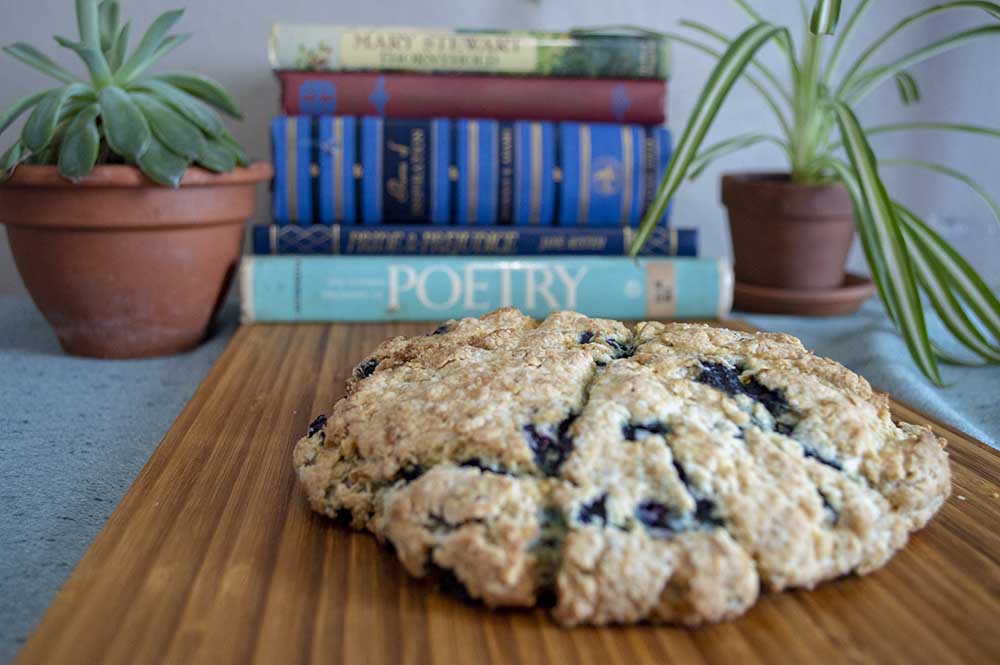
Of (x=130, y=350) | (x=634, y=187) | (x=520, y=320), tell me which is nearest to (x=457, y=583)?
(x=520, y=320)

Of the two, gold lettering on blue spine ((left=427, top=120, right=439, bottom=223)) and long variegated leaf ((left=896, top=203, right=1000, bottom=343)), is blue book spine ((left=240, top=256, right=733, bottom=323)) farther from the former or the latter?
long variegated leaf ((left=896, top=203, right=1000, bottom=343))

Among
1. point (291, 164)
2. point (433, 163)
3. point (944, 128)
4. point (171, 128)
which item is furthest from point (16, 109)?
point (944, 128)

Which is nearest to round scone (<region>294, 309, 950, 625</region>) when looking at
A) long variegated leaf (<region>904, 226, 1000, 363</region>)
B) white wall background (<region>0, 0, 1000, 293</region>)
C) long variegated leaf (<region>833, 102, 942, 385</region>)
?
long variegated leaf (<region>833, 102, 942, 385</region>)

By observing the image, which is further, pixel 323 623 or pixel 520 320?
pixel 520 320

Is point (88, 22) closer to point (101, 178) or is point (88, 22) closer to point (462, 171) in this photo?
point (101, 178)

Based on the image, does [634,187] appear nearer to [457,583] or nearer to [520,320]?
[520,320]

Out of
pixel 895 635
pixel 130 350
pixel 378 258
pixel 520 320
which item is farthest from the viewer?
pixel 378 258
